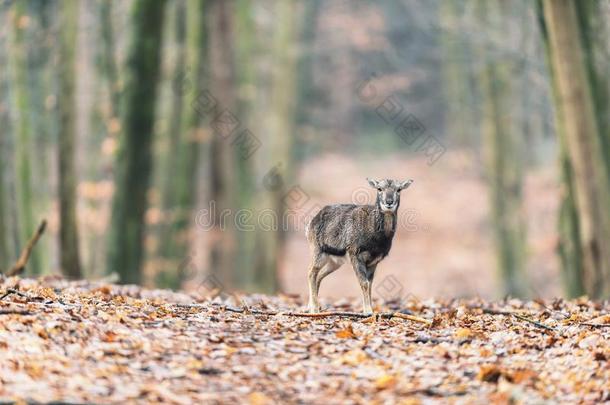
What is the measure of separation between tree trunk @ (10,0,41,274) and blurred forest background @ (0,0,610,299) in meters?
0.04

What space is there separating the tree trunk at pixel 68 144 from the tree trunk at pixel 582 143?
8.49 meters

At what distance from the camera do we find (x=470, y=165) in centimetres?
3453

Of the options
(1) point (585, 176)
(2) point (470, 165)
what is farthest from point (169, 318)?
(2) point (470, 165)

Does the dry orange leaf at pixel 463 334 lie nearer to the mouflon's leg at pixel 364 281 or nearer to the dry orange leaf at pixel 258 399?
the mouflon's leg at pixel 364 281

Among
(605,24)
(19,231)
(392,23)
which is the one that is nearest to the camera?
(605,24)

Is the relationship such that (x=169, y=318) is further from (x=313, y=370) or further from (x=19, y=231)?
(x=19, y=231)

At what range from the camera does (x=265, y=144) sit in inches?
1469

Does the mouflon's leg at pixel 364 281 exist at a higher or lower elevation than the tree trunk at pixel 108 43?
lower

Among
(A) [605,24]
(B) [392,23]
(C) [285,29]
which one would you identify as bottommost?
(A) [605,24]

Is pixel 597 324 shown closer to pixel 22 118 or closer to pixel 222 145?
pixel 222 145

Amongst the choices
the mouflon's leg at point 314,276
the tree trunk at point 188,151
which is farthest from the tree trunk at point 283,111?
the mouflon's leg at point 314,276

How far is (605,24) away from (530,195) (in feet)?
68.9

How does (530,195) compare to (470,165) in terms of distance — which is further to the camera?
(530,195)

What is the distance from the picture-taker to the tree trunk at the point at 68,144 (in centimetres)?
1616
